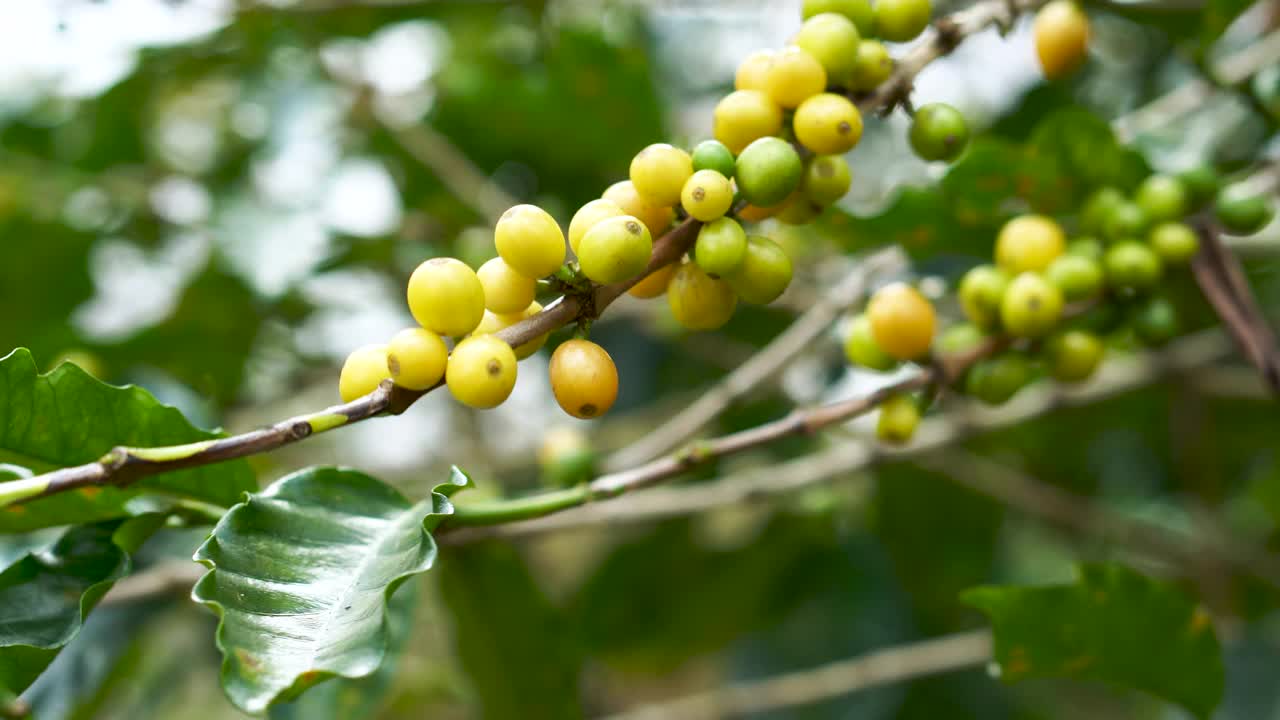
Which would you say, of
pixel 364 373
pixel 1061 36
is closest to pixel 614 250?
pixel 364 373

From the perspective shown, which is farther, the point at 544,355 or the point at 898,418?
the point at 544,355

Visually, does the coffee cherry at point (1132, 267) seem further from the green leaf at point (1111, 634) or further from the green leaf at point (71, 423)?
the green leaf at point (71, 423)

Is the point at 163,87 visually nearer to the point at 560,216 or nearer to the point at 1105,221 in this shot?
the point at 560,216

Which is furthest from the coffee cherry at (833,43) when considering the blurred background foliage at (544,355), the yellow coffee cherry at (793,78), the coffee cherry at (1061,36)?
the blurred background foliage at (544,355)

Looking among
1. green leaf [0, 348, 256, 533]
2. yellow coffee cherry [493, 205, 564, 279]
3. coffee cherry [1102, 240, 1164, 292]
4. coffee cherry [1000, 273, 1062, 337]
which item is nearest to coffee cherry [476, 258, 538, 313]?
yellow coffee cherry [493, 205, 564, 279]

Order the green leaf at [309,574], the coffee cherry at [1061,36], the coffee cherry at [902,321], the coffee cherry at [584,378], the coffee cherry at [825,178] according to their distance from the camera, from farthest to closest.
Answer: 1. the coffee cherry at [1061,36]
2. the coffee cherry at [902,321]
3. the coffee cherry at [825,178]
4. the coffee cherry at [584,378]
5. the green leaf at [309,574]

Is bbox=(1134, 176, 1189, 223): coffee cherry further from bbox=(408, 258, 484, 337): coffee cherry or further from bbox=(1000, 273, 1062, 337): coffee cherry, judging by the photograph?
bbox=(408, 258, 484, 337): coffee cherry

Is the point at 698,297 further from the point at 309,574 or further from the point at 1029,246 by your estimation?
the point at 1029,246

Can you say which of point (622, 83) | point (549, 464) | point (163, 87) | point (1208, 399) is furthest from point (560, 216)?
point (1208, 399)
